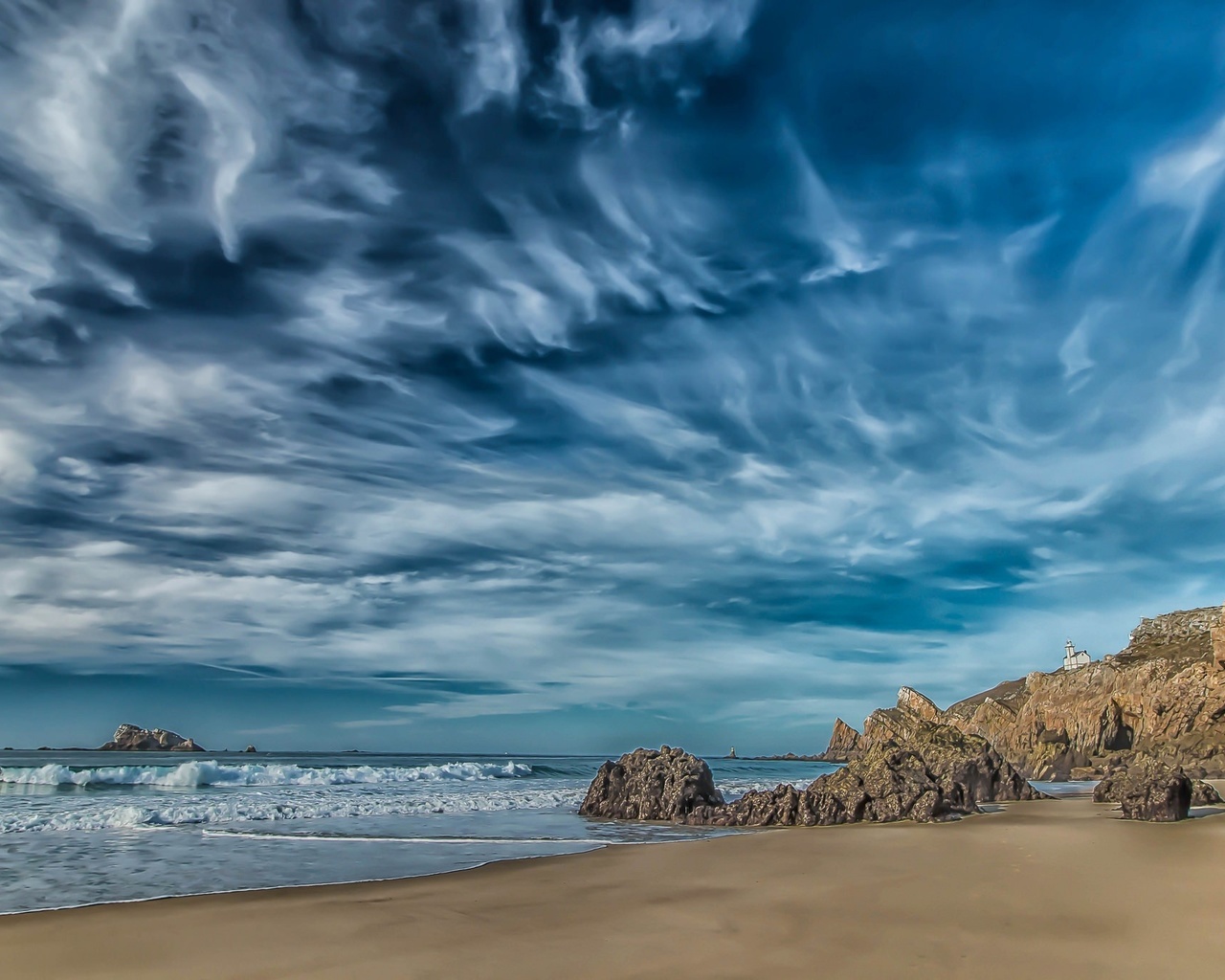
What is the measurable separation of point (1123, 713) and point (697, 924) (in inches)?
2298

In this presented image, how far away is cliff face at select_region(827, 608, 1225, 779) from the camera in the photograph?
44562 mm

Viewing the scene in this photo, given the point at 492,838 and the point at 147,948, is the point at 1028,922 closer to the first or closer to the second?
the point at 147,948

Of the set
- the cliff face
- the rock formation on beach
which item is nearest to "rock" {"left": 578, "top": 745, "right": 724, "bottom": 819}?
the rock formation on beach

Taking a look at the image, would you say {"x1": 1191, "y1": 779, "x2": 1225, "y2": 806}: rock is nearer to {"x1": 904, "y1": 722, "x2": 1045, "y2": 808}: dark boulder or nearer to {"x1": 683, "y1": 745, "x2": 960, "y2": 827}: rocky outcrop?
{"x1": 904, "y1": 722, "x2": 1045, "y2": 808}: dark boulder

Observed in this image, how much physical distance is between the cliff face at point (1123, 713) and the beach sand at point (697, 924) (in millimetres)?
26339

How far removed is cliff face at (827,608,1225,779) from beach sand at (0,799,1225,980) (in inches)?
1037

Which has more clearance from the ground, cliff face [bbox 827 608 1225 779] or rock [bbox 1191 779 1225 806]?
cliff face [bbox 827 608 1225 779]

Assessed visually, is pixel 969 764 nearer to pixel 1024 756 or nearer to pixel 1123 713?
pixel 1123 713

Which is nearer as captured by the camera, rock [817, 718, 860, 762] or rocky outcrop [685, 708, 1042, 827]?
rocky outcrop [685, 708, 1042, 827]

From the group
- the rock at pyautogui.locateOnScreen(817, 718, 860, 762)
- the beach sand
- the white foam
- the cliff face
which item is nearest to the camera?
the beach sand

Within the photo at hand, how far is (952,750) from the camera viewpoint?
2539 centimetres

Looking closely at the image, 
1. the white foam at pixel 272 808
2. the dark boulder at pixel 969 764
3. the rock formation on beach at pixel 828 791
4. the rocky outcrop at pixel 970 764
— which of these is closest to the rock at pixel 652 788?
the rock formation on beach at pixel 828 791

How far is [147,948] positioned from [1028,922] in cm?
786

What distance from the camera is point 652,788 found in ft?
69.1
